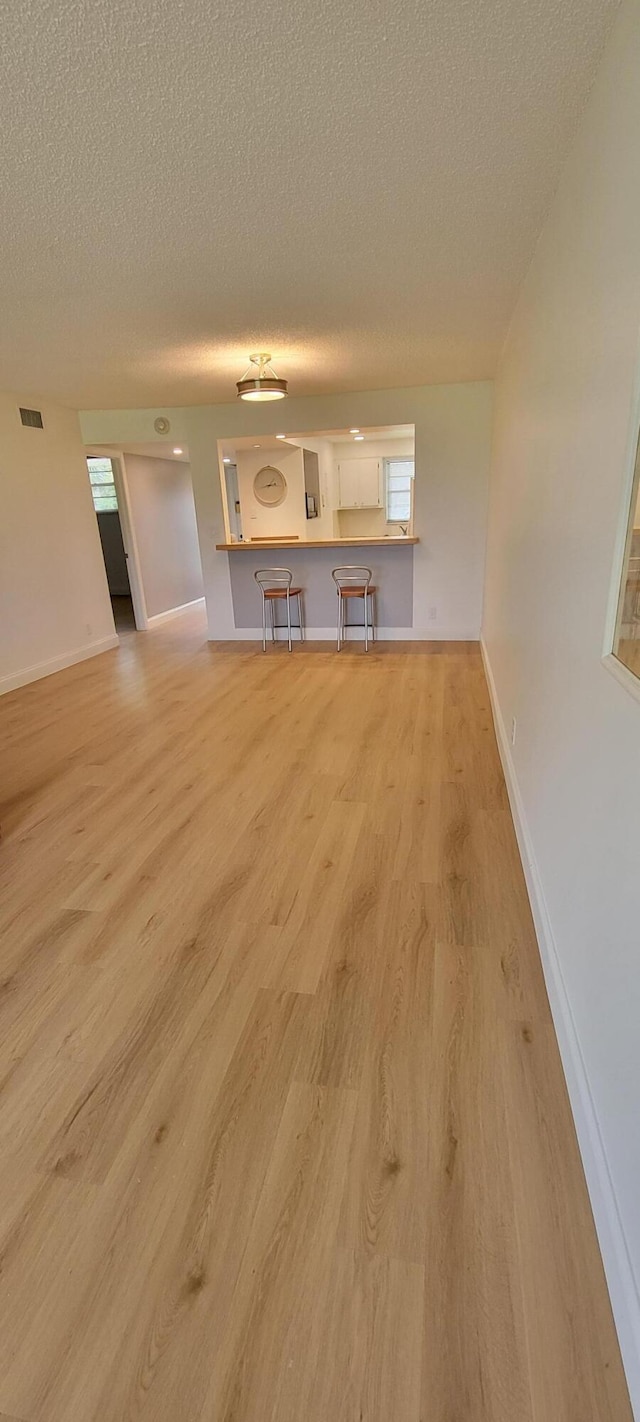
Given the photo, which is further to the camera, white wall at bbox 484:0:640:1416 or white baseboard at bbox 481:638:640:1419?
white wall at bbox 484:0:640:1416

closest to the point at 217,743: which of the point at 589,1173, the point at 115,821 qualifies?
the point at 115,821

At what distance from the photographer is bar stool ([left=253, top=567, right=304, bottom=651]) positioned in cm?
582

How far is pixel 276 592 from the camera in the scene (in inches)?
228

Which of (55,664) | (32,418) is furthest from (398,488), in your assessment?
(55,664)

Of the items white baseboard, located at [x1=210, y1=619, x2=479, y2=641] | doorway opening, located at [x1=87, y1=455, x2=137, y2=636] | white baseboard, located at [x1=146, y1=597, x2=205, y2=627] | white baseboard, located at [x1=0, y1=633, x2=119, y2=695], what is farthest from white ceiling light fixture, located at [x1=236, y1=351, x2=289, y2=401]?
doorway opening, located at [x1=87, y1=455, x2=137, y2=636]

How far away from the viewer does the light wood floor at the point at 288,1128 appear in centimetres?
97

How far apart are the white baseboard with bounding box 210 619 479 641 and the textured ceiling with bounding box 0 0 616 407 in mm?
3020

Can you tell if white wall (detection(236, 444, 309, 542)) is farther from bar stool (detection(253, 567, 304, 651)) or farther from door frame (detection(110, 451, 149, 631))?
bar stool (detection(253, 567, 304, 651))

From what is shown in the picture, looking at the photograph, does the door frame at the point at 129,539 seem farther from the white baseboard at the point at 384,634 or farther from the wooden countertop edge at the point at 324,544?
the wooden countertop edge at the point at 324,544

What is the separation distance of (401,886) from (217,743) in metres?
1.82

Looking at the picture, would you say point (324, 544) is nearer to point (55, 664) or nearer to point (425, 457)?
point (425, 457)

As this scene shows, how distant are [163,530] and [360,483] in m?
3.02

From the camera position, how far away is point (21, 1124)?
1.39 meters

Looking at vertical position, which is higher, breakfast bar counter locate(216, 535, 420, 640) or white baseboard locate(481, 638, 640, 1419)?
breakfast bar counter locate(216, 535, 420, 640)
